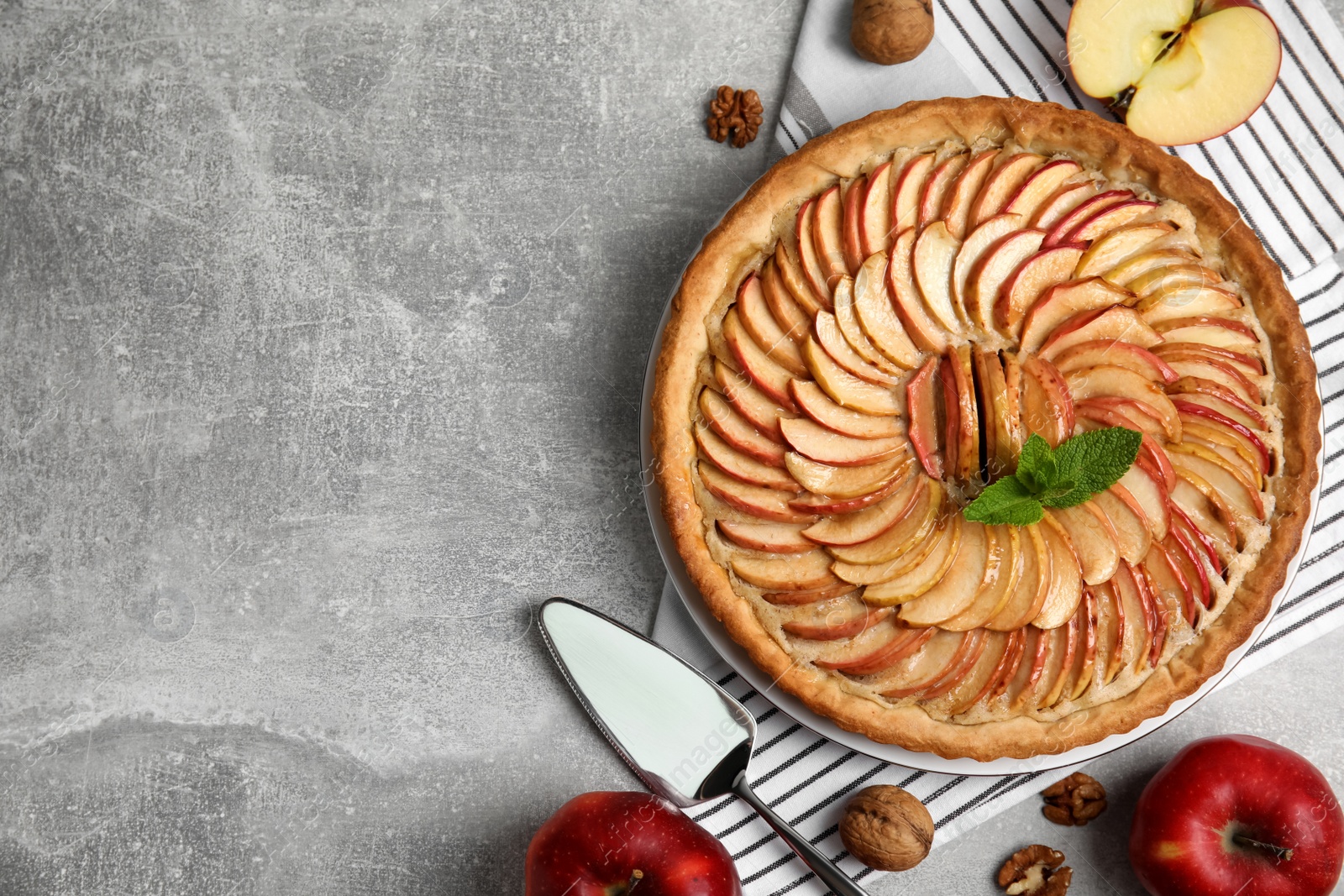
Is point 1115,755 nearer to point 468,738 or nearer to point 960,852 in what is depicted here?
point 960,852

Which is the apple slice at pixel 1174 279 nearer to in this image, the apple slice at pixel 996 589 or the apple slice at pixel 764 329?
the apple slice at pixel 996 589

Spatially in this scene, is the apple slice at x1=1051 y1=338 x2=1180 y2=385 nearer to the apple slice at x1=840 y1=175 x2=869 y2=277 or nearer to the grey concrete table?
the apple slice at x1=840 y1=175 x2=869 y2=277

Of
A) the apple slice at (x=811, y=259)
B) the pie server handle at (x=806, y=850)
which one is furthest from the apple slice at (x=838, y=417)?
the pie server handle at (x=806, y=850)

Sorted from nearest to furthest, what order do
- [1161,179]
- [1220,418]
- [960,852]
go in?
1. [1220,418]
2. [1161,179]
3. [960,852]

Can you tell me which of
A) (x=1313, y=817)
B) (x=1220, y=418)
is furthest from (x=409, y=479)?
(x=1313, y=817)

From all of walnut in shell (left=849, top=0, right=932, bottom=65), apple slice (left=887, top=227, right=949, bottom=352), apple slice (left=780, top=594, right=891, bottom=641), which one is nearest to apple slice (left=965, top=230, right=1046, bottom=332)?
apple slice (left=887, top=227, right=949, bottom=352)

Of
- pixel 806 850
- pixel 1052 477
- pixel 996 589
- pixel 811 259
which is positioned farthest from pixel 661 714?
pixel 811 259

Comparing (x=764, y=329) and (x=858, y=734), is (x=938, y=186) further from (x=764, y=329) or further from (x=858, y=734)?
(x=858, y=734)
